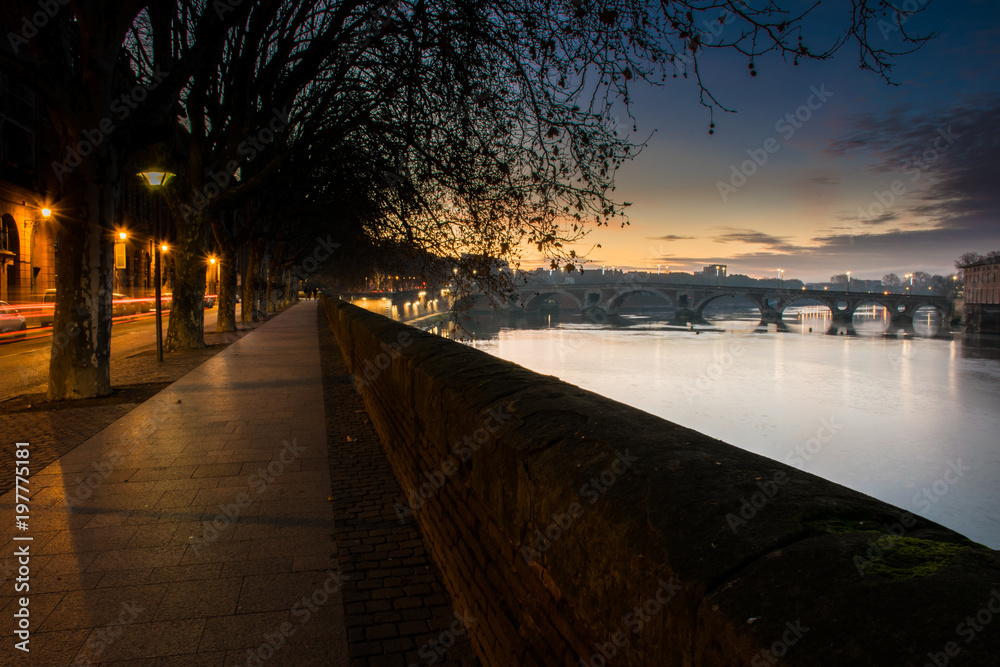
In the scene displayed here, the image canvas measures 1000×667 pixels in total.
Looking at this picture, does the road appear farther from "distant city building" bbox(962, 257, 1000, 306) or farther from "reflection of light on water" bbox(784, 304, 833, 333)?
"distant city building" bbox(962, 257, 1000, 306)

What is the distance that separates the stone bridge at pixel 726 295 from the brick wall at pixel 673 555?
96.5 meters

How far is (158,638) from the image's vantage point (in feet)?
9.12

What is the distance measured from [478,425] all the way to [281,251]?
3674 cm

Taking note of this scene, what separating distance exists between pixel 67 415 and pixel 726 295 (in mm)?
105400

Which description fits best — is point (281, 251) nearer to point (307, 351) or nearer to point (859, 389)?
point (307, 351)

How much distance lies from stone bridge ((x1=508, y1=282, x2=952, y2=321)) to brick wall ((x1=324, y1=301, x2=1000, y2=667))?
9647 cm

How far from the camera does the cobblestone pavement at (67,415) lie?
6.07m

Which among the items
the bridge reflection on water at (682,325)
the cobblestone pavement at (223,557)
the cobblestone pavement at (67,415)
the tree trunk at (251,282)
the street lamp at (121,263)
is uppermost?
the street lamp at (121,263)

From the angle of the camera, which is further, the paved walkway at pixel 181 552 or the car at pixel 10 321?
the car at pixel 10 321

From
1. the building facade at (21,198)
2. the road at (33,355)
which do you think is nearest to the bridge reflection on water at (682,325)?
the building facade at (21,198)

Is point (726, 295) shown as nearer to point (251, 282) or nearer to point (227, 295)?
point (251, 282)

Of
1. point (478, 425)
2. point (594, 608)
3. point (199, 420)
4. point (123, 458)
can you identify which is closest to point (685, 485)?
point (594, 608)

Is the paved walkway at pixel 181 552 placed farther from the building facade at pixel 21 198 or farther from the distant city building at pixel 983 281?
the distant city building at pixel 983 281

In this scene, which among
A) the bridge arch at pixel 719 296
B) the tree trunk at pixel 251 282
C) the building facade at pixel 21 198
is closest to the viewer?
the tree trunk at pixel 251 282
